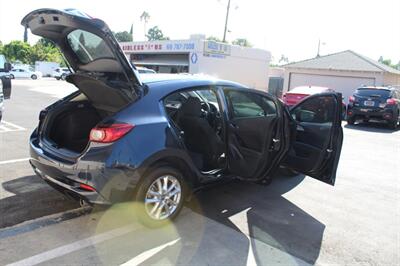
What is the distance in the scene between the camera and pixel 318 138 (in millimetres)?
4789

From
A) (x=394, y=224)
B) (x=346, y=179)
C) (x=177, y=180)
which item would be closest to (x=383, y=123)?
(x=346, y=179)

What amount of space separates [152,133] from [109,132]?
16.6 inches

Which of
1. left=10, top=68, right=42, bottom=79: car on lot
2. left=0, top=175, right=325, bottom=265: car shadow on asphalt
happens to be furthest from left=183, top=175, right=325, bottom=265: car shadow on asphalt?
left=10, top=68, right=42, bottom=79: car on lot

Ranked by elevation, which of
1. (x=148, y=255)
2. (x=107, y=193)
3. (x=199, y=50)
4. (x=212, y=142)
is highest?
(x=199, y=50)

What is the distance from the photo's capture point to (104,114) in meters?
4.41

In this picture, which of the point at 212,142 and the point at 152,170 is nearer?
the point at 152,170

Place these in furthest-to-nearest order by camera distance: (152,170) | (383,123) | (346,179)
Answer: (383,123), (346,179), (152,170)

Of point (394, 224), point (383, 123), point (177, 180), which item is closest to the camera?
point (177, 180)

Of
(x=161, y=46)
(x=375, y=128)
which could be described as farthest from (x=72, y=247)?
(x=161, y=46)

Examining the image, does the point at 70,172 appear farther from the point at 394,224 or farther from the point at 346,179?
the point at 346,179

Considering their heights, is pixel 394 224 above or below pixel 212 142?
below

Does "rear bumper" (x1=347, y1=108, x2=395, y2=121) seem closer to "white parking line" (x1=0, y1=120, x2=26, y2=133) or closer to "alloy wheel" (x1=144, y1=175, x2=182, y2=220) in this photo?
"white parking line" (x1=0, y1=120, x2=26, y2=133)

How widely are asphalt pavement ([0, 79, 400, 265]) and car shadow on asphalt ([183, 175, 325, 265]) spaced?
11 mm

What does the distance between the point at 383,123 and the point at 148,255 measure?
1430 cm
